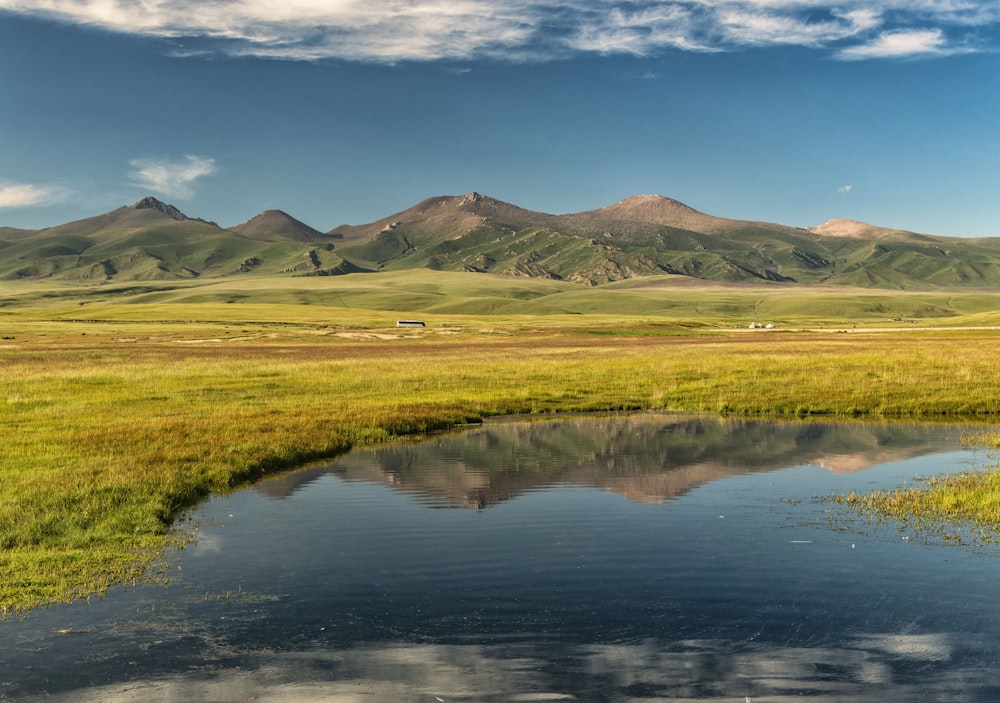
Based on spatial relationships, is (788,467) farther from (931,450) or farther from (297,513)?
(297,513)

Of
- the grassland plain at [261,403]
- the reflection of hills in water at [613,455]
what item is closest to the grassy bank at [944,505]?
the reflection of hills in water at [613,455]

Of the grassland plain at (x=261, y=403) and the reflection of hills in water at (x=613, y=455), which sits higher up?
the grassland plain at (x=261, y=403)

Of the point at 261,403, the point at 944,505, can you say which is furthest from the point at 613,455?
the point at 261,403

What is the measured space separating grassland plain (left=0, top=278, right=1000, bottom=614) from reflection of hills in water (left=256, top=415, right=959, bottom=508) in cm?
384

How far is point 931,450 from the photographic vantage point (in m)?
35.5

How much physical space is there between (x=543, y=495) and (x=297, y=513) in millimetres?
8199

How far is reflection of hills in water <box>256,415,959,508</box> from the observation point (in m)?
29.6

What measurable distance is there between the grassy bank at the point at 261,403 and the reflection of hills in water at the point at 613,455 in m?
3.88

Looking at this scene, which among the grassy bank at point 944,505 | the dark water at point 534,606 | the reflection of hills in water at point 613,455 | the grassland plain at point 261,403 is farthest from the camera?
the reflection of hills in water at point 613,455

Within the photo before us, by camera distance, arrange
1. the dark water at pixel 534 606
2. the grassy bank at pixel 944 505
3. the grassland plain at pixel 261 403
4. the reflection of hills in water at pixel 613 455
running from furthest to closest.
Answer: the reflection of hills in water at pixel 613 455
the grassy bank at pixel 944 505
the grassland plain at pixel 261 403
the dark water at pixel 534 606

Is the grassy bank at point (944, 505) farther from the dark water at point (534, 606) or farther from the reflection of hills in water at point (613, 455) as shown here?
the reflection of hills in water at point (613, 455)

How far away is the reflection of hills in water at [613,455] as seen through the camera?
97.1 feet

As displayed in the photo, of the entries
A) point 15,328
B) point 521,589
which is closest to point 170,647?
point 521,589

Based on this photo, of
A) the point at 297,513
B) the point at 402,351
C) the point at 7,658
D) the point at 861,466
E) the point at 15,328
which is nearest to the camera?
the point at 7,658
